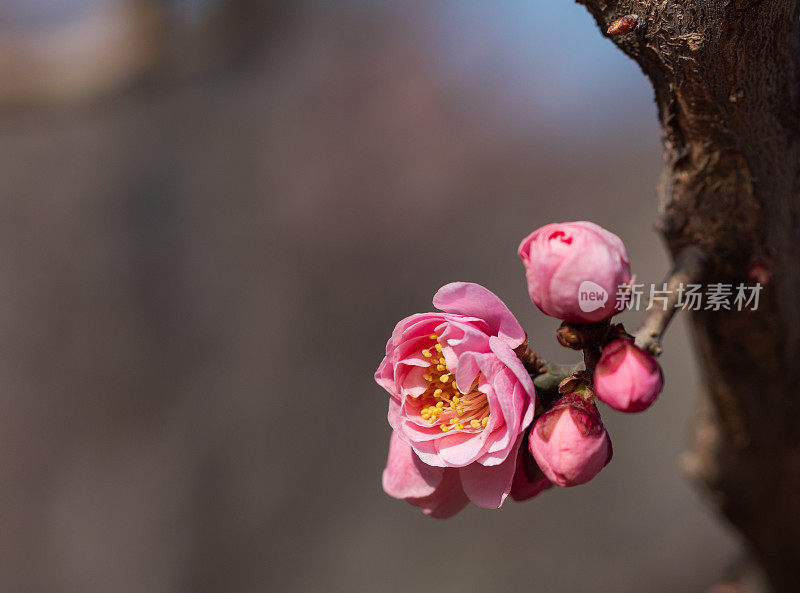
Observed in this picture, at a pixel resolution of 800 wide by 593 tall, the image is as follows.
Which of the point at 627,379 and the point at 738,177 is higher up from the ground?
the point at 738,177

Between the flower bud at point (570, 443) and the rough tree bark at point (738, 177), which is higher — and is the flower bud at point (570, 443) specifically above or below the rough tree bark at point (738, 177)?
below

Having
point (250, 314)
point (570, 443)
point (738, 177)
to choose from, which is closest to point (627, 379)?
point (570, 443)

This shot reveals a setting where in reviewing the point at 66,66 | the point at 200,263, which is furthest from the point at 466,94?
the point at 66,66

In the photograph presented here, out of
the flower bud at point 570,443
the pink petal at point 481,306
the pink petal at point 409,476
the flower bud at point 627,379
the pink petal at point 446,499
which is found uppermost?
the pink petal at point 481,306

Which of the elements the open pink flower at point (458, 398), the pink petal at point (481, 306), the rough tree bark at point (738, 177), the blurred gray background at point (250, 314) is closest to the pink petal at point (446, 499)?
the open pink flower at point (458, 398)

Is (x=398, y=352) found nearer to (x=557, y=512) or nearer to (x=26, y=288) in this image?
(x=557, y=512)

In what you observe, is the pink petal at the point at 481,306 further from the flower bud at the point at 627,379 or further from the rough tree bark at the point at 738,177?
the rough tree bark at the point at 738,177

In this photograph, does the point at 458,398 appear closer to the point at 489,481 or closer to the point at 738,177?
the point at 489,481
